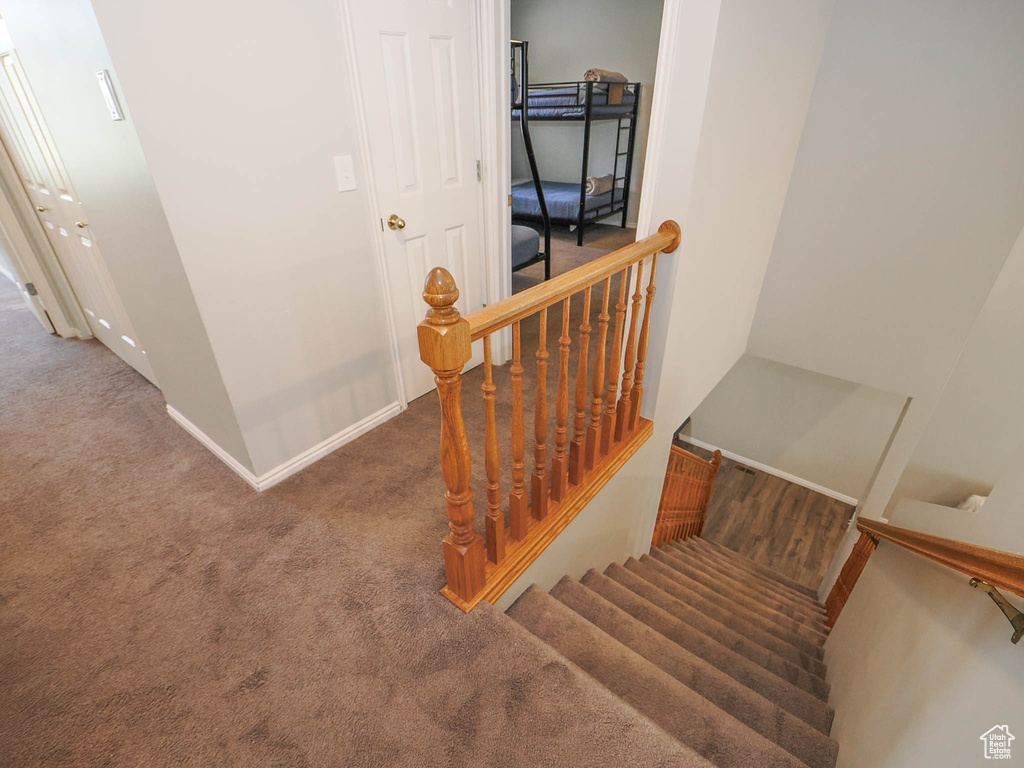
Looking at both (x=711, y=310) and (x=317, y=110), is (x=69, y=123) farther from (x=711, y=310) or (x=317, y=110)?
(x=711, y=310)

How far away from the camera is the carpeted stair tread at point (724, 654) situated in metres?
1.70

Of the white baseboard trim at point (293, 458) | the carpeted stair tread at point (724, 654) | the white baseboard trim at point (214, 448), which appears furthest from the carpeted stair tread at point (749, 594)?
the white baseboard trim at point (214, 448)

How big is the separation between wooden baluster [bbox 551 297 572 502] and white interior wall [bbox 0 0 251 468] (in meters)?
1.18

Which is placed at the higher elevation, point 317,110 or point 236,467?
point 317,110

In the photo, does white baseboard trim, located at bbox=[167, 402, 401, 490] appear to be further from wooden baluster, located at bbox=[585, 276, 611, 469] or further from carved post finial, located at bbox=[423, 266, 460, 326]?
carved post finial, located at bbox=[423, 266, 460, 326]

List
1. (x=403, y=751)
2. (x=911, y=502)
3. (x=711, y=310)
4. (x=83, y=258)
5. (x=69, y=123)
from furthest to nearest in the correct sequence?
(x=911, y=502), (x=83, y=258), (x=711, y=310), (x=69, y=123), (x=403, y=751)

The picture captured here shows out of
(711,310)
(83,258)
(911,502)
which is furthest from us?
(911,502)

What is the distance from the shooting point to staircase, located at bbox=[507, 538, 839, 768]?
127 cm

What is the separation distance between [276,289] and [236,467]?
2.54ft

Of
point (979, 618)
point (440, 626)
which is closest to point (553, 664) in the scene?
point (440, 626)

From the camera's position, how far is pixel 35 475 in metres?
2.00

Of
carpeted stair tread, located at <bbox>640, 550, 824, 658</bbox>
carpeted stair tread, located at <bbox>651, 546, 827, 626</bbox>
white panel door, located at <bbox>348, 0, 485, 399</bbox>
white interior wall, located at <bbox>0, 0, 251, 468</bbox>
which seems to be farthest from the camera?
carpeted stair tread, located at <bbox>651, 546, 827, 626</bbox>

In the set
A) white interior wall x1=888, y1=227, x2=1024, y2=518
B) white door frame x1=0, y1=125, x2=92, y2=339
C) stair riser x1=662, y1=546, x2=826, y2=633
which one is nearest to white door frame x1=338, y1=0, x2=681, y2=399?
stair riser x1=662, y1=546, x2=826, y2=633

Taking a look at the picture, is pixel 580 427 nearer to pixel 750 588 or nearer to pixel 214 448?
pixel 214 448
